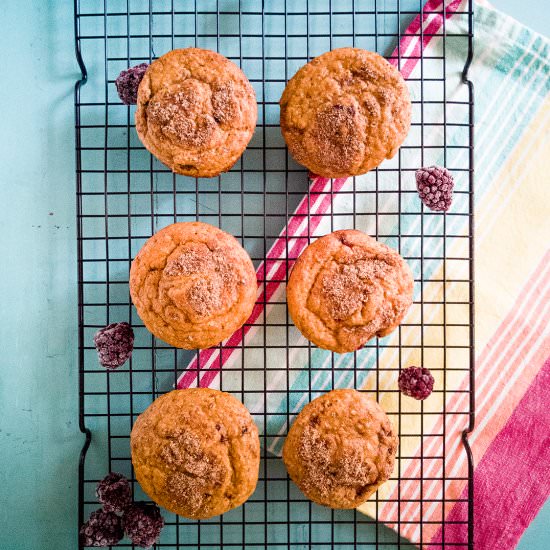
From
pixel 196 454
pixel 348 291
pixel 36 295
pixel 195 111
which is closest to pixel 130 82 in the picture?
pixel 195 111

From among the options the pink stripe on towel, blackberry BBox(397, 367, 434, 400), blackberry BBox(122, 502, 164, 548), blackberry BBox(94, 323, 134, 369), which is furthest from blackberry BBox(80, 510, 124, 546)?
the pink stripe on towel

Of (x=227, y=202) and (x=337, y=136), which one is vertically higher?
(x=337, y=136)

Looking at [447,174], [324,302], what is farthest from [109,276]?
[447,174]

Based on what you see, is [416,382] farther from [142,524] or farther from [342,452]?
[142,524]

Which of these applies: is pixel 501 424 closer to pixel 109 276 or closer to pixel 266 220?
pixel 266 220

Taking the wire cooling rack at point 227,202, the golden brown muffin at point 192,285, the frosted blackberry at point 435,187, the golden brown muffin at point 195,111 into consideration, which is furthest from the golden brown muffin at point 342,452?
the golden brown muffin at point 195,111

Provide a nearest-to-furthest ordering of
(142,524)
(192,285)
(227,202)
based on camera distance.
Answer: (192,285), (142,524), (227,202)
